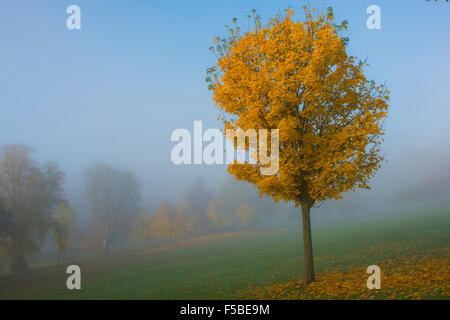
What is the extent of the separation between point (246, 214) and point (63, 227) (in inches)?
1843

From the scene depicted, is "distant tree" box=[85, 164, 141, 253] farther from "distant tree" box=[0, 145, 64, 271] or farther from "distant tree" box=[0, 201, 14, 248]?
"distant tree" box=[0, 201, 14, 248]

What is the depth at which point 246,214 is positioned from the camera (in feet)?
240

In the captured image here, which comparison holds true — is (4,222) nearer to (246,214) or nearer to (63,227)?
(63,227)

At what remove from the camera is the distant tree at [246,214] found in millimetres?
73062

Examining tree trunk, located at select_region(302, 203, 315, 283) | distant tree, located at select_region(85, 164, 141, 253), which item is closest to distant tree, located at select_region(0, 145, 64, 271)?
distant tree, located at select_region(85, 164, 141, 253)

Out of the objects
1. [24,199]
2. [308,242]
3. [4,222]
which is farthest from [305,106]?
[24,199]

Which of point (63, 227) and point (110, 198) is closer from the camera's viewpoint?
point (63, 227)

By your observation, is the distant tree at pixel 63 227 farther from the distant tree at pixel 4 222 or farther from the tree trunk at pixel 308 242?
the tree trunk at pixel 308 242

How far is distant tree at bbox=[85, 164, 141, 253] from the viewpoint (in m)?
49.0

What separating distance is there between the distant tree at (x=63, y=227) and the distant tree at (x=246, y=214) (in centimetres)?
4025

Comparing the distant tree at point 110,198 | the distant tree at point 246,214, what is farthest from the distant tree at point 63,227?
the distant tree at point 246,214

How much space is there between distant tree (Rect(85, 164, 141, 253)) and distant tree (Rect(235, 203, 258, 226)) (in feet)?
97.7

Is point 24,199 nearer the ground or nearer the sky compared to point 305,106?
nearer the ground
